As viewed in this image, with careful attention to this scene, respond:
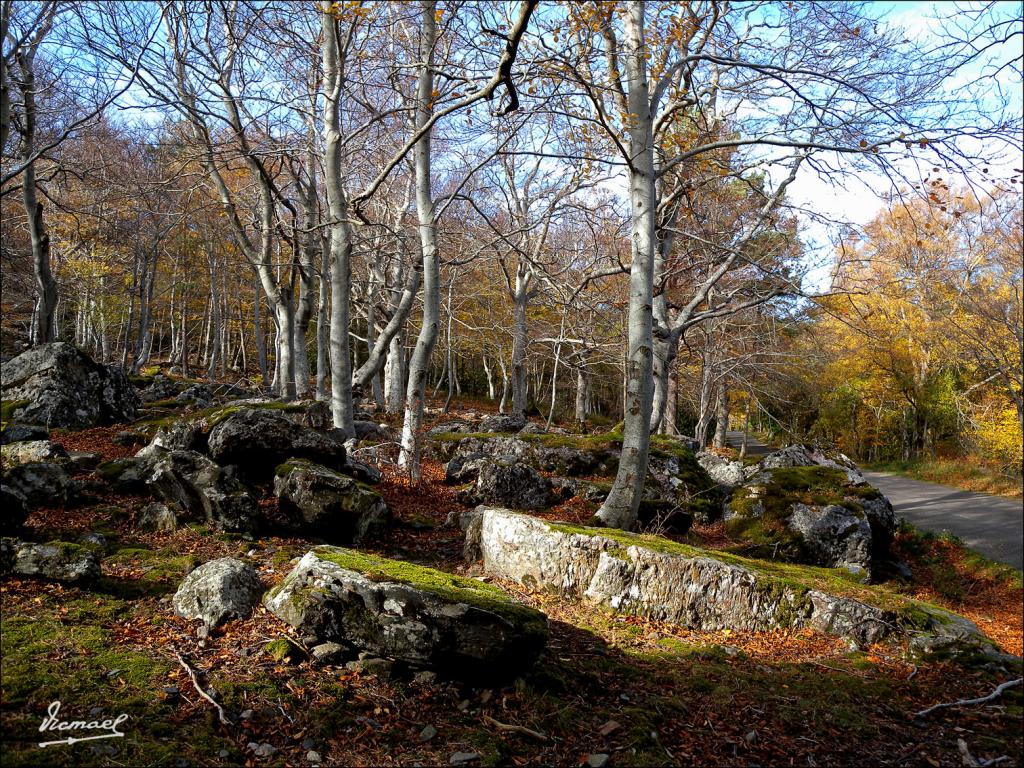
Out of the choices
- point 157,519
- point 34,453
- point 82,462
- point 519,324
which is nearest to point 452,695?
point 157,519

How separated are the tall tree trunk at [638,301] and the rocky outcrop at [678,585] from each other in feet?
3.28

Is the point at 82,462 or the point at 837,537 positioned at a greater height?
the point at 82,462

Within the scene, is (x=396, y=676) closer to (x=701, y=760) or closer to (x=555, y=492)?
(x=701, y=760)

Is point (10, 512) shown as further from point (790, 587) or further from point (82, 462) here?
point (790, 587)

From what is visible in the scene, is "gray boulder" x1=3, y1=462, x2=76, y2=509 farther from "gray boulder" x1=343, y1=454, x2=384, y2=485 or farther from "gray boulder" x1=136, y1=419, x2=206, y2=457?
"gray boulder" x1=343, y1=454, x2=384, y2=485

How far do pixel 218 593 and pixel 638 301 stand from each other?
5322mm

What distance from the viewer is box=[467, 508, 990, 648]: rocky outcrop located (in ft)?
16.6

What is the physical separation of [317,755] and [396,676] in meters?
0.80

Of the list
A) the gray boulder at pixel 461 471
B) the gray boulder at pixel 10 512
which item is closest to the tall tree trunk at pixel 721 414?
the gray boulder at pixel 461 471

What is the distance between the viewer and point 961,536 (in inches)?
506

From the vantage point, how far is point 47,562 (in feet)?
12.8

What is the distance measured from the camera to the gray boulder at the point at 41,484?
527cm

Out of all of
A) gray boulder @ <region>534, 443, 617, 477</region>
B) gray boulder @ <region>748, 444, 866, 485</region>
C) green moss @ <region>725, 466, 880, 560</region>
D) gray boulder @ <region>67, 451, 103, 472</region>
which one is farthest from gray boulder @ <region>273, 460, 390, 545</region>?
gray boulder @ <region>748, 444, 866, 485</region>

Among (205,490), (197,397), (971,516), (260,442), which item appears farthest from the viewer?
(971,516)
